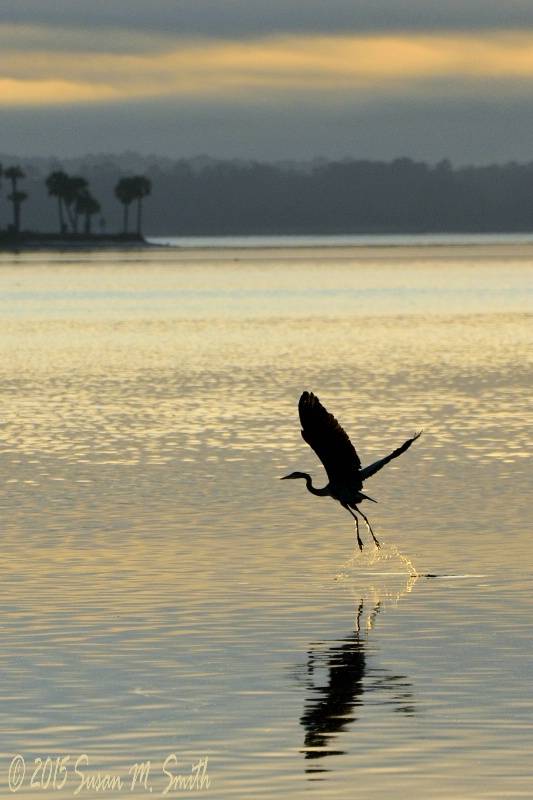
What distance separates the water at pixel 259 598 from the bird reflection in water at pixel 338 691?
0.03 meters

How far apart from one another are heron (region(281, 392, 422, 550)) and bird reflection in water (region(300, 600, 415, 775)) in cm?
310

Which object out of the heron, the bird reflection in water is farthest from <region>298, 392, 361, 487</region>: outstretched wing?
the bird reflection in water

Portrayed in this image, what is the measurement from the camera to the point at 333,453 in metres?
21.2

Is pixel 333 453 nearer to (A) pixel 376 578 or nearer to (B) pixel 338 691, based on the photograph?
(A) pixel 376 578

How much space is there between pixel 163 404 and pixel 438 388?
27.0ft

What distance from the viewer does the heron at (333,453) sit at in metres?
20.7

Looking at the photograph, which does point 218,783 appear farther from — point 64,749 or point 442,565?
point 442,565

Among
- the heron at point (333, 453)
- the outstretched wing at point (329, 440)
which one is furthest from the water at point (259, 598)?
the outstretched wing at point (329, 440)

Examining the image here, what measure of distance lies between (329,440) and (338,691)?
5.14 m

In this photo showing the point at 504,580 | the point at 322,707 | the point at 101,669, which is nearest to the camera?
the point at 322,707

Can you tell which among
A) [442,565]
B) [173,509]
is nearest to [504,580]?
[442,565]

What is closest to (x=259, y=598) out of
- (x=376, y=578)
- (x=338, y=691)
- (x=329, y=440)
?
(x=329, y=440)

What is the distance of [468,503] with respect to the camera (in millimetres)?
27344

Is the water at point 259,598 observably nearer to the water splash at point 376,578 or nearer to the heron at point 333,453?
the water splash at point 376,578
